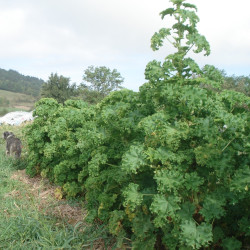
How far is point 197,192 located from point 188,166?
248 mm

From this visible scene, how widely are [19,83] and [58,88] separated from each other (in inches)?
2499

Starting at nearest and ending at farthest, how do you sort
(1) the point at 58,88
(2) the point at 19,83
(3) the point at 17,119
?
(3) the point at 17,119 → (1) the point at 58,88 → (2) the point at 19,83

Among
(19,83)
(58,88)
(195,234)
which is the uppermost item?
(19,83)

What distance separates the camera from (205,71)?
10.3 ft

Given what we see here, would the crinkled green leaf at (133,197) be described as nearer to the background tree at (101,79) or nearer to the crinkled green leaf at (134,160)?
the crinkled green leaf at (134,160)

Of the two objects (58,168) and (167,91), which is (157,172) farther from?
(58,168)

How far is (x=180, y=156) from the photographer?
102 inches

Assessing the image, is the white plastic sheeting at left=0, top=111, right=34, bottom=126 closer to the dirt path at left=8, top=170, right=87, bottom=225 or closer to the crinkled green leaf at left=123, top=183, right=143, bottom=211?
the dirt path at left=8, top=170, right=87, bottom=225

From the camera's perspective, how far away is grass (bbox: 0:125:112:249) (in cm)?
353

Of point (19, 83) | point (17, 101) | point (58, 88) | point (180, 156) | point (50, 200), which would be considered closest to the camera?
→ point (180, 156)

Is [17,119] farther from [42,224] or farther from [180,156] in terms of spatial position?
[180,156]

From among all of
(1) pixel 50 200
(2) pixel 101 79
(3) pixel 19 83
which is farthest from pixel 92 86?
(3) pixel 19 83

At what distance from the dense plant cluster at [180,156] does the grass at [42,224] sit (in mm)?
486

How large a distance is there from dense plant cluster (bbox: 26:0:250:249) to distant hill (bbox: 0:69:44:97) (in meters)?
73.9
